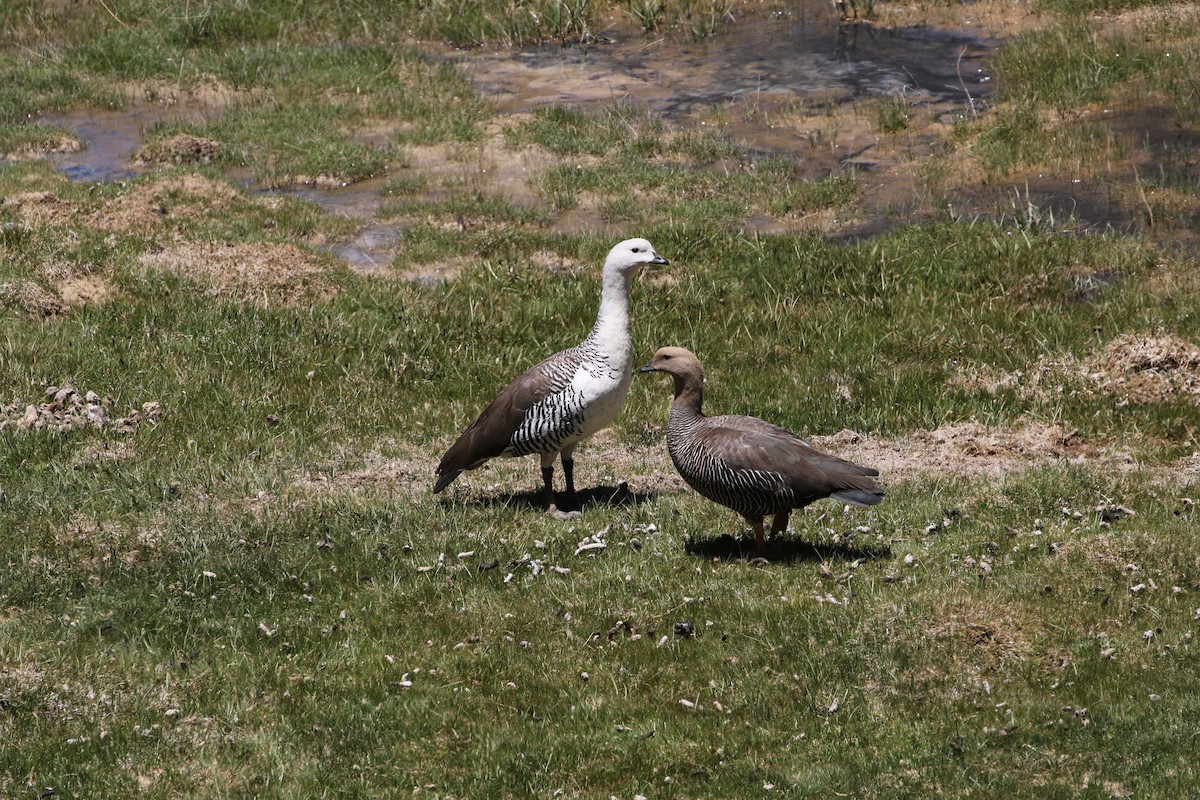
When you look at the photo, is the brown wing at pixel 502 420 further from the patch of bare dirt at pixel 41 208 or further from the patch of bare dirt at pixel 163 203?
the patch of bare dirt at pixel 41 208

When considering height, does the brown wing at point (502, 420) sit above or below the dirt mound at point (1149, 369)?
above

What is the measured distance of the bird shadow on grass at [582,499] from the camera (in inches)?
420

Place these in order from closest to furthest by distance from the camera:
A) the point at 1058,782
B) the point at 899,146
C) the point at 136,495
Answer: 1. the point at 1058,782
2. the point at 136,495
3. the point at 899,146

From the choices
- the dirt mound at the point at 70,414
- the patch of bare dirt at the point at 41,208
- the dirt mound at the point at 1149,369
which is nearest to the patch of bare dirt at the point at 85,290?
the patch of bare dirt at the point at 41,208

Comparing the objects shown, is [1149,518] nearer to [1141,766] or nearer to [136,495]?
[1141,766]

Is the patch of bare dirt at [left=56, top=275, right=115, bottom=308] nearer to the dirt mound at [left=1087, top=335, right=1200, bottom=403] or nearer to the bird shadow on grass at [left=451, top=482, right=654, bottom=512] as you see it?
the bird shadow on grass at [left=451, top=482, right=654, bottom=512]

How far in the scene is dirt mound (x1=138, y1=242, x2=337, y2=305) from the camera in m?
14.8

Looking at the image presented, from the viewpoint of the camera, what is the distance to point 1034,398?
12.6 metres

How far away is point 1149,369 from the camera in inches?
502

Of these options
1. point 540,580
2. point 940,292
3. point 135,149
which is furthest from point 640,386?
point 135,149

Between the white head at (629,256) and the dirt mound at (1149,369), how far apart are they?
4.62 m

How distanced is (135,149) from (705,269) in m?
8.67

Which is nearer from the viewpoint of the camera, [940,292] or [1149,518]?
[1149,518]

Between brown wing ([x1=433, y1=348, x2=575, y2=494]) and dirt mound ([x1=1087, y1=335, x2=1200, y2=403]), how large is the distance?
17.3 ft
